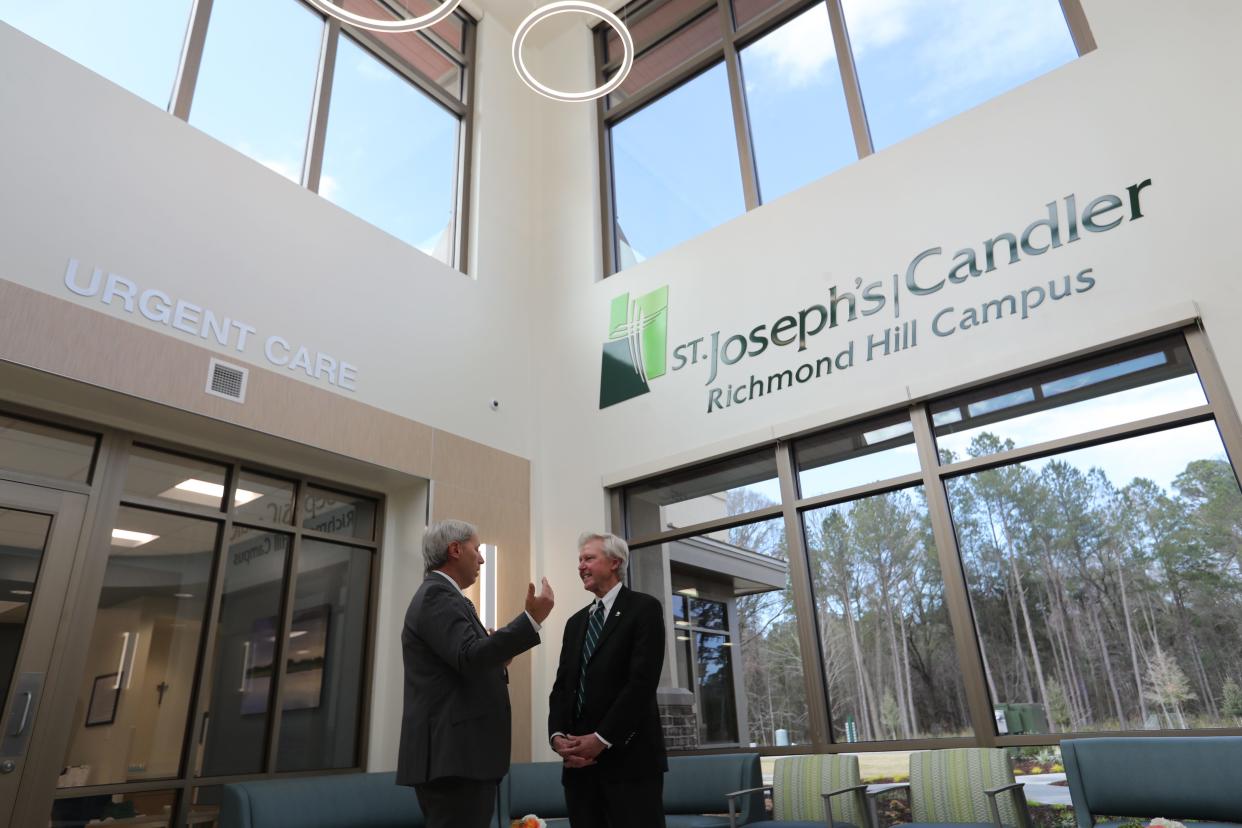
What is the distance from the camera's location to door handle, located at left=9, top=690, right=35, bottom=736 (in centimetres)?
423

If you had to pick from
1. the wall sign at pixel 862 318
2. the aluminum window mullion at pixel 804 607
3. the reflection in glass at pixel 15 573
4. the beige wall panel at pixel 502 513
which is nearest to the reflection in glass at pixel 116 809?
the reflection in glass at pixel 15 573

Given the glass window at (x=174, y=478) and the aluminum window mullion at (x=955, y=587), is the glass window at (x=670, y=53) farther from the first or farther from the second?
the glass window at (x=174, y=478)

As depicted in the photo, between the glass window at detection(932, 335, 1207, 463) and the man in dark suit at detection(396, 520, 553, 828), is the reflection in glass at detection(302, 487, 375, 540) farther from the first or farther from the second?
the glass window at detection(932, 335, 1207, 463)

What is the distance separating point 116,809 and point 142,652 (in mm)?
838

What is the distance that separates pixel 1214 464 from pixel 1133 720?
144 cm

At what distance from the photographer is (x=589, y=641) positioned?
3.68 metres

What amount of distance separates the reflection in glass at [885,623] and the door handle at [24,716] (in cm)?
464

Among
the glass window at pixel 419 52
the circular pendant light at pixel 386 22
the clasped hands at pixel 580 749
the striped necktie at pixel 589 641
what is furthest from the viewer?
→ the glass window at pixel 419 52

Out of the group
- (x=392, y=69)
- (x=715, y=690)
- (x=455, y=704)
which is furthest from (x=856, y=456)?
(x=392, y=69)

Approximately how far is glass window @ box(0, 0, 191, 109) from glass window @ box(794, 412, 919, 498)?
16.4 ft

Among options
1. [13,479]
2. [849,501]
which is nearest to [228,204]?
[13,479]

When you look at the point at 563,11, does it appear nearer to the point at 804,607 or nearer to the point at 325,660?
the point at 804,607

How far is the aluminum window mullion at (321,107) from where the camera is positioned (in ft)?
21.3

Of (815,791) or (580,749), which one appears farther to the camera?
(815,791)
